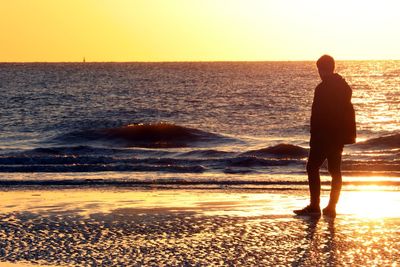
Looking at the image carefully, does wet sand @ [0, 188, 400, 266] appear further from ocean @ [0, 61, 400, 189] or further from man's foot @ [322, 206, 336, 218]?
ocean @ [0, 61, 400, 189]

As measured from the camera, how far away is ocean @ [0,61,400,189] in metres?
18.1

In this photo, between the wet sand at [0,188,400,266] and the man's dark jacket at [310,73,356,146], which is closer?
the wet sand at [0,188,400,266]

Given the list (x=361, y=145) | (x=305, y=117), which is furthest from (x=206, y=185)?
(x=305, y=117)

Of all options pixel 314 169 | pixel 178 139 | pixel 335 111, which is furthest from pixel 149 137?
pixel 335 111

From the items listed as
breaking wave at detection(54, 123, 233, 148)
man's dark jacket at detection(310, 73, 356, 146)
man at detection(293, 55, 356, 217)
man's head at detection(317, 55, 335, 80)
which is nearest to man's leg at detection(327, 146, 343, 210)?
man at detection(293, 55, 356, 217)

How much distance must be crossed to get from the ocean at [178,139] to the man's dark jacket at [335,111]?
16.0ft

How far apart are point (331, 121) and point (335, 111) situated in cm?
14

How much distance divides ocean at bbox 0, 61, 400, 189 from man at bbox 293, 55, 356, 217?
186 inches

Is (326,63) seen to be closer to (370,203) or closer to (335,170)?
(335,170)

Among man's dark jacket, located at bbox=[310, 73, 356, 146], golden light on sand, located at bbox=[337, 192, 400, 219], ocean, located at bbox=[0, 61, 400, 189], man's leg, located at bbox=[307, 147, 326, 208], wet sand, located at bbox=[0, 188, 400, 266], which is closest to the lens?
wet sand, located at bbox=[0, 188, 400, 266]

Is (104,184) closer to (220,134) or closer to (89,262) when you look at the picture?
(89,262)

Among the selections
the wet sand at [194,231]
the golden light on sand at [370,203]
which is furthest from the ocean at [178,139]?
the wet sand at [194,231]

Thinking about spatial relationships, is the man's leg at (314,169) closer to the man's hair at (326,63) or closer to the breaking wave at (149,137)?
the man's hair at (326,63)

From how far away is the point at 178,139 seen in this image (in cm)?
3547
